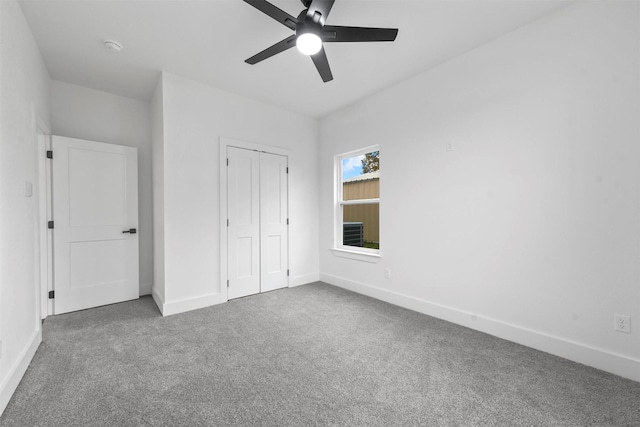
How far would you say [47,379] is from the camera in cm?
186

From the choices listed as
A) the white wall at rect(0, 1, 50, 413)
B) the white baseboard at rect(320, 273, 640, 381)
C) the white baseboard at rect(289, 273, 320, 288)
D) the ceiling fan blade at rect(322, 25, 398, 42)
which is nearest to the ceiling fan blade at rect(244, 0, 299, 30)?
the ceiling fan blade at rect(322, 25, 398, 42)

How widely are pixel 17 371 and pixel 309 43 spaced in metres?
2.94

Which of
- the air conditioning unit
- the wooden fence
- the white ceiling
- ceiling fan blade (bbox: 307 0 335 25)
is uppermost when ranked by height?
the white ceiling

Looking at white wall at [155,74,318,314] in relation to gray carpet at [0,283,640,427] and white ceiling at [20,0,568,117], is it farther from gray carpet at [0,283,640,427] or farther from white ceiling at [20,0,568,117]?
gray carpet at [0,283,640,427]

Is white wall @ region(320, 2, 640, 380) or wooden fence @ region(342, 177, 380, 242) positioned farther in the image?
wooden fence @ region(342, 177, 380, 242)

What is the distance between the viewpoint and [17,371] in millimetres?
1803

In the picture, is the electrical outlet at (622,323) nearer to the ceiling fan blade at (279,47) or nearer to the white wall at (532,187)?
the white wall at (532,187)

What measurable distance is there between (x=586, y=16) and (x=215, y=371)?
3779 mm

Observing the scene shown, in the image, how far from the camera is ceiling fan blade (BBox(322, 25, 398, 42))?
1.81m

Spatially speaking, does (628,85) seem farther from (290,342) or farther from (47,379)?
(47,379)

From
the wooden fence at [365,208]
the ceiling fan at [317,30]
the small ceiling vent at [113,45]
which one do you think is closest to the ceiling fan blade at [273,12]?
the ceiling fan at [317,30]

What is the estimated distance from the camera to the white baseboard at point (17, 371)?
1.59 m

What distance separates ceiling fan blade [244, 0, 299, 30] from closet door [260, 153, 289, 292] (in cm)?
219

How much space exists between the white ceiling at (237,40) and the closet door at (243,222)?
942 millimetres
